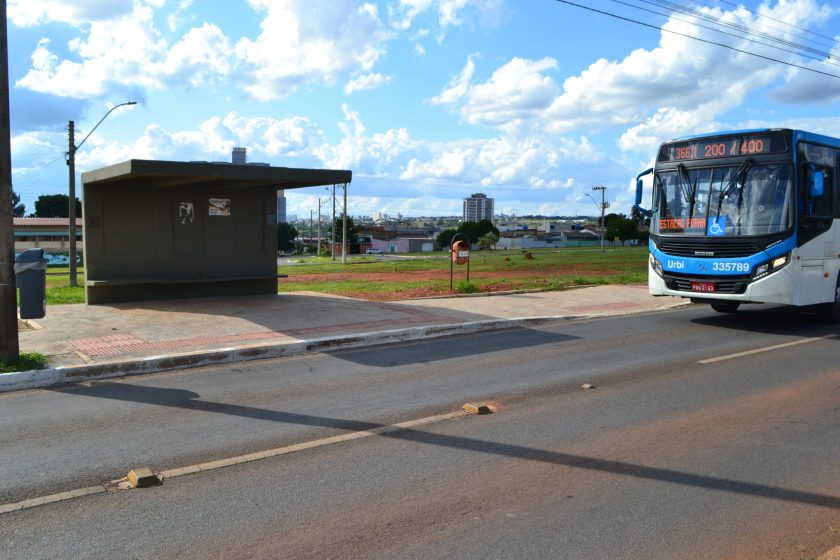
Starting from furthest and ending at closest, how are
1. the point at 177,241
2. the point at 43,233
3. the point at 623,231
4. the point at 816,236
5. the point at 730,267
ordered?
the point at 623,231 < the point at 43,233 < the point at 177,241 < the point at 816,236 < the point at 730,267

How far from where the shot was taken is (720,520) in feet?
14.1

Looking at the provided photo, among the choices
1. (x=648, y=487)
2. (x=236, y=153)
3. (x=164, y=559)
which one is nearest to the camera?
(x=164, y=559)

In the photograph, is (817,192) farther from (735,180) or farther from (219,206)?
(219,206)

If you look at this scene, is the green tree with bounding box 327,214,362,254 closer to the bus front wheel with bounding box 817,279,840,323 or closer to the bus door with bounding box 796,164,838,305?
the bus front wheel with bounding box 817,279,840,323

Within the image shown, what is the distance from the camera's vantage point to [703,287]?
39.6ft

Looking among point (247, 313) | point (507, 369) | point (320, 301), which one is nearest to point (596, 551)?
point (507, 369)

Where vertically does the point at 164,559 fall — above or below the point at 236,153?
below

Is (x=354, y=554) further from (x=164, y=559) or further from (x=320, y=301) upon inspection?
(x=320, y=301)

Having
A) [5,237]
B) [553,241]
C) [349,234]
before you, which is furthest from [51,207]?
[5,237]

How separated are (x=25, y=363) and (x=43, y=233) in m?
82.4

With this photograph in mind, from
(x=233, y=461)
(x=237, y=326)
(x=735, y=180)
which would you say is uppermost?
(x=735, y=180)

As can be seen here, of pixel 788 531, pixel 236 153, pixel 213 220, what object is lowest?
pixel 788 531

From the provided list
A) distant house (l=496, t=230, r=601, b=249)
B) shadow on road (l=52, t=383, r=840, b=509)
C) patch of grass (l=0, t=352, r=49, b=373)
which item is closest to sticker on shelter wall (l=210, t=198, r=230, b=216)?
patch of grass (l=0, t=352, r=49, b=373)

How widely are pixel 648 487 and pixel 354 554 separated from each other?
224cm
